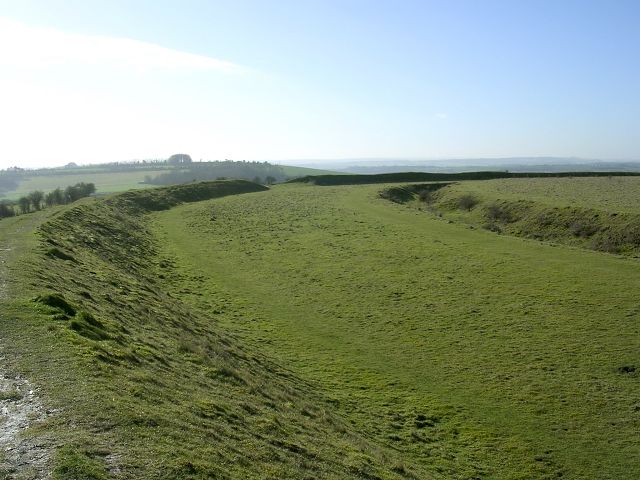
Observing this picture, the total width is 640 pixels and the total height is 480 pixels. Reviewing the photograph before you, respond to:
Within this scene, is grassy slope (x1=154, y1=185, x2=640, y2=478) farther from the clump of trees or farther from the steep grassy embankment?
the clump of trees

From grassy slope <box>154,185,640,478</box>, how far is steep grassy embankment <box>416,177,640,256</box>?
3.99 metres

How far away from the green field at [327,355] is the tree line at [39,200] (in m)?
23.3

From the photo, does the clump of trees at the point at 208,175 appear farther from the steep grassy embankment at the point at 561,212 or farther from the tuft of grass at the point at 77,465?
the tuft of grass at the point at 77,465

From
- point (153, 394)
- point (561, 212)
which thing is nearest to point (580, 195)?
point (561, 212)

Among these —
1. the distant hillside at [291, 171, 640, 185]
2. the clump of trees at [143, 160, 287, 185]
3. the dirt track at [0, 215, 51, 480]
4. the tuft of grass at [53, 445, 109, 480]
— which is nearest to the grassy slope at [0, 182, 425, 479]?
the tuft of grass at [53, 445, 109, 480]

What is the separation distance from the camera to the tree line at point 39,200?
205 feet

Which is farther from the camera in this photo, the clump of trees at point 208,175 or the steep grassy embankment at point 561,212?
the clump of trees at point 208,175

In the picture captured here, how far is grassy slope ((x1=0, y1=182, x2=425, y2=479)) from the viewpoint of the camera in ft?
31.0

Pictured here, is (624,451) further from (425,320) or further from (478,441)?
(425,320)

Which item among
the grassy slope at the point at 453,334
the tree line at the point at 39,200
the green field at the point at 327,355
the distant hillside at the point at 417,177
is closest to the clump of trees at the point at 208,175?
the distant hillside at the point at 417,177

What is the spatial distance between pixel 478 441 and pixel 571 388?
519cm

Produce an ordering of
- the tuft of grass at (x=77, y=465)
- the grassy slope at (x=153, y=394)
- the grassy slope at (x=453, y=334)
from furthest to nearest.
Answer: the grassy slope at (x=453, y=334), the grassy slope at (x=153, y=394), the tuft of grass at (x=77, y=465)

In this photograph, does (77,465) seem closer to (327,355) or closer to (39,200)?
(327,355)


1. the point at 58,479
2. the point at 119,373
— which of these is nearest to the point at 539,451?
the point at 119,373
